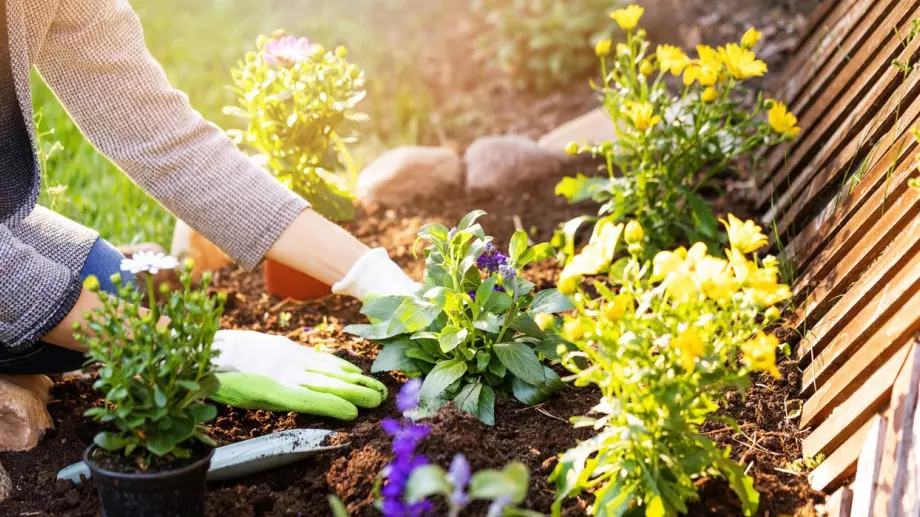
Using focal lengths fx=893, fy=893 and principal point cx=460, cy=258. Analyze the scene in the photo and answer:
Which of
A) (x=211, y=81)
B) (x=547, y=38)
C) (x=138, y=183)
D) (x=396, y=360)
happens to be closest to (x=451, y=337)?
(x=396, y=360)

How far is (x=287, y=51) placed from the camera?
2.30 meters

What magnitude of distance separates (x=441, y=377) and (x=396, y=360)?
0.47 feet

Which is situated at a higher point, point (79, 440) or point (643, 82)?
point (643, 82)

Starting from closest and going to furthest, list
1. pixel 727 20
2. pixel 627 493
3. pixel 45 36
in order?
1. pixel 627 493
2. pixel 45 36
3. pixel 727 20

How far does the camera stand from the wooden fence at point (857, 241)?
1398mm

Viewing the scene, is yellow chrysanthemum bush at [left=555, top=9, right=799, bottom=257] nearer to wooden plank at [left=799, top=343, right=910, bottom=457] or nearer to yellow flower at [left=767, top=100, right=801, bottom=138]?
yellow flower at [left=767, top=100, right=801, bottom=138]

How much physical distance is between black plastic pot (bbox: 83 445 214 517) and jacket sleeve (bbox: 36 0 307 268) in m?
0.75

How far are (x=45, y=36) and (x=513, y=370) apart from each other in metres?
1.22

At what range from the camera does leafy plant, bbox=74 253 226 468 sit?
1309 millimetres

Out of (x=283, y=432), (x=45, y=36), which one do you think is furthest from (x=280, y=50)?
(x=283, y=432)

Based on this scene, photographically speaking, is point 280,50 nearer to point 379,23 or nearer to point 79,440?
point 79,440

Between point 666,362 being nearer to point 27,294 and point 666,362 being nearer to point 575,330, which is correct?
point 575,330

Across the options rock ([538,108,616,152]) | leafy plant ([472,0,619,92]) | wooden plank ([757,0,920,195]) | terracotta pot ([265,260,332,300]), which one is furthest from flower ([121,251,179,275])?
leafy plant ([472,0,619,92])

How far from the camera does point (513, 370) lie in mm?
1724
